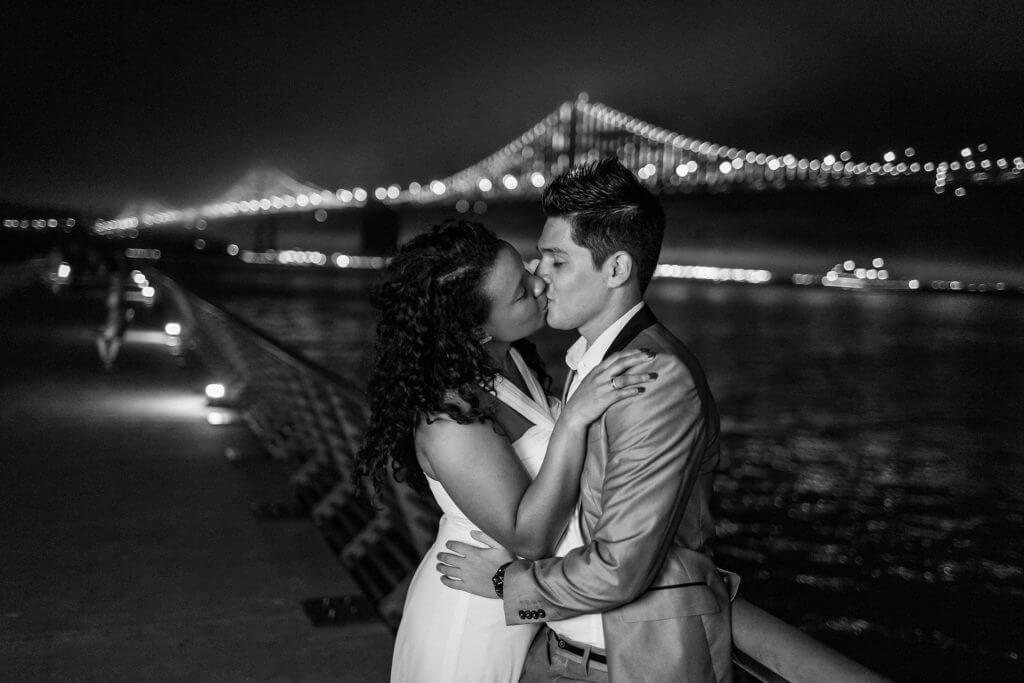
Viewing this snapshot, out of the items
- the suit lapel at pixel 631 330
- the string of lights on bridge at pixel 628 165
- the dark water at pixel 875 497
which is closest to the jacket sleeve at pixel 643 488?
the suit lapel at pixel 631 330

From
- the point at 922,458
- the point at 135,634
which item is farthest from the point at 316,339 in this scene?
the point at 135,634

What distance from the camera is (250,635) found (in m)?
3.11

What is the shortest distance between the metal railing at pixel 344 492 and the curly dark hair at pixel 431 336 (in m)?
0.26

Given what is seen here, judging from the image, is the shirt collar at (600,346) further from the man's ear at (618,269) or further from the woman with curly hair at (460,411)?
the woman with curly hair at (460,411)

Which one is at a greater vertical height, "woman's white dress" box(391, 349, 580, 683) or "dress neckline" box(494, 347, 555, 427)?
"dress neckline" box(494, 347, 555, 427)

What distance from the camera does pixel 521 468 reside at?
5.75 feet

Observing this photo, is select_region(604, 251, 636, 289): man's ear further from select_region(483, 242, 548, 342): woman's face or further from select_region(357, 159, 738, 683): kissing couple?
select_region(483, 242, 548, 342): woman's face

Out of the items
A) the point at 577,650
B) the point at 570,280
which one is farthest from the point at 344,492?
the point at 570,280

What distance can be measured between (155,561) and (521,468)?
2.45 meters

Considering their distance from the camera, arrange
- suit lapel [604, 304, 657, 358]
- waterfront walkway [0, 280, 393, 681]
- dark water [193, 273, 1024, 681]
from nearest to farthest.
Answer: suit lapel [604, 304, 657, 358]
waterfront walkway [0, 280, 393, 681]
dark water [193, 273, 1024, 681]

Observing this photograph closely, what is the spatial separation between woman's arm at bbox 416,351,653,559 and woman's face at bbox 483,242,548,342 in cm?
20

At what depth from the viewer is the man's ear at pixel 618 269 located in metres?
1.48

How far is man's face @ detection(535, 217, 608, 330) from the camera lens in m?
1.50

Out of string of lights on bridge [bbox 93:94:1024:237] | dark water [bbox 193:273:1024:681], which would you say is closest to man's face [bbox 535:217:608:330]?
dark water [bbox 193:273:1024:681]
